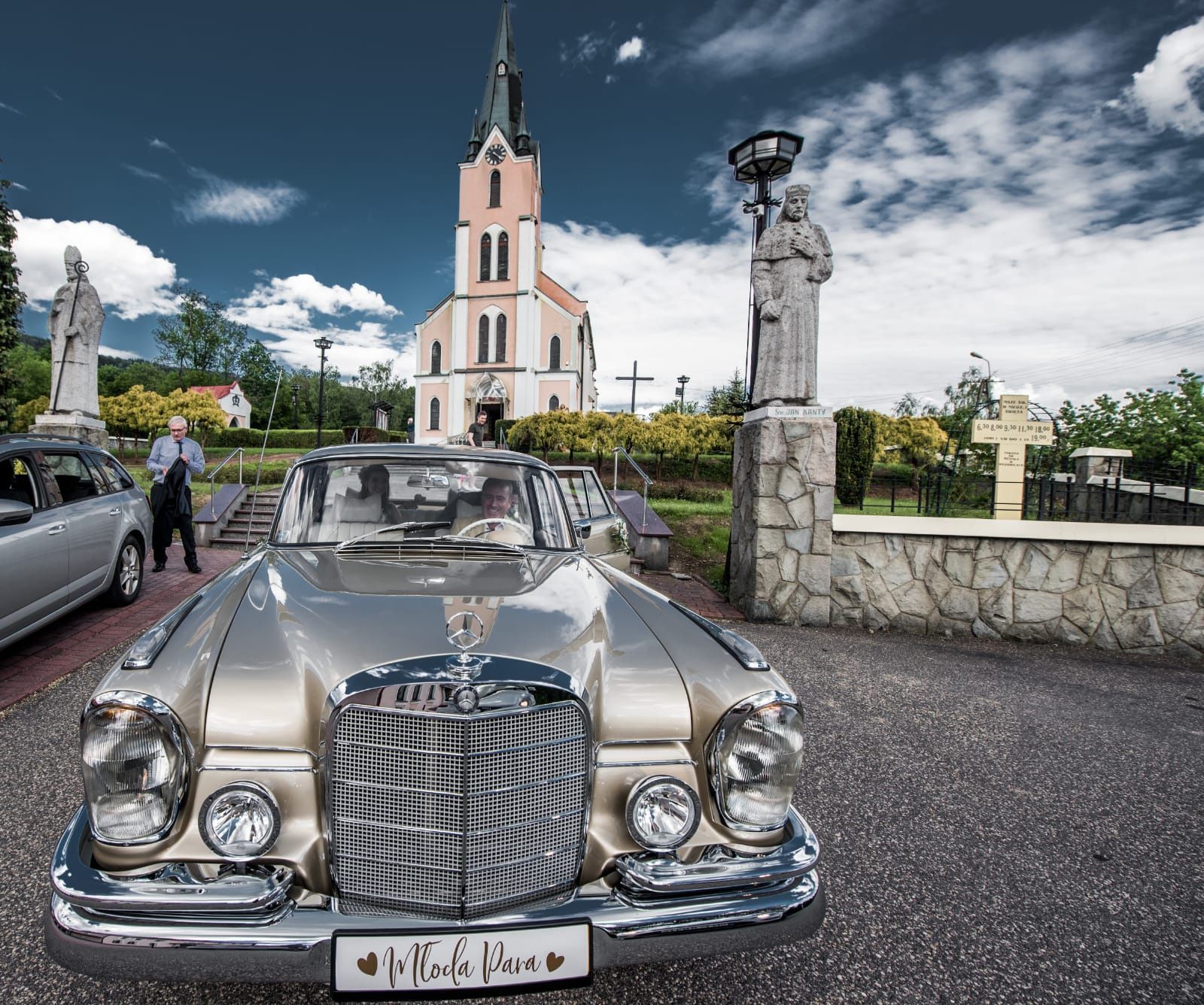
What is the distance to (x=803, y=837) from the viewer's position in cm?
170

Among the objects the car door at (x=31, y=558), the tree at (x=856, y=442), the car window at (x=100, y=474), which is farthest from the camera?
the tree at (x=856, y=442)

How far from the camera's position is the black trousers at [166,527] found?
23.7 ft

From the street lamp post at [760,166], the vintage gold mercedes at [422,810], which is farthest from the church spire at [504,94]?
the vintage gold mercedes at [422,810]

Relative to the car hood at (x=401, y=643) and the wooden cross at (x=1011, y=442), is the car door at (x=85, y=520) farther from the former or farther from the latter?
the wooden cross at (x=1011, y=442)

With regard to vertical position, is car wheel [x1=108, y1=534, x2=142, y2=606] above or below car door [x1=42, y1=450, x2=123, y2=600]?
below

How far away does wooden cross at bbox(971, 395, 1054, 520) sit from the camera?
6.70m

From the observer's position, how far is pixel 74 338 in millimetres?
10117

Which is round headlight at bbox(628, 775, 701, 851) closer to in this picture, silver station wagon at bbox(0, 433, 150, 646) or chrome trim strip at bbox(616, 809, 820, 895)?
chrome trim strip at bbox(616, 809, 820, 895)

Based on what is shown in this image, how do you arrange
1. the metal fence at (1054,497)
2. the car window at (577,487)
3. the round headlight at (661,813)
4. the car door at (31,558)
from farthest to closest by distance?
the car window at (577,487)
the metal fence at (1054,497)
the car door at (31,558)
the round headlight at (661,813)

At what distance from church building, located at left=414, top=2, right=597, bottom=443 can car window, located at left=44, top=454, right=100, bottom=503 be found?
32.6 m

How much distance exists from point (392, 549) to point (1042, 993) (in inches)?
105

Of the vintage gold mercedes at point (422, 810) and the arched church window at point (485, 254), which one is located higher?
the arched church window at point (485, 254)

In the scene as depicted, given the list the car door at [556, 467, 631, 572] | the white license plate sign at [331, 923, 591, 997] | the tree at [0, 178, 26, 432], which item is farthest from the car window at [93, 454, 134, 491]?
the tree at [0, 178, 26, 432]

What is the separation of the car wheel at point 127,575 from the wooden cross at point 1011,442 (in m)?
8.52
